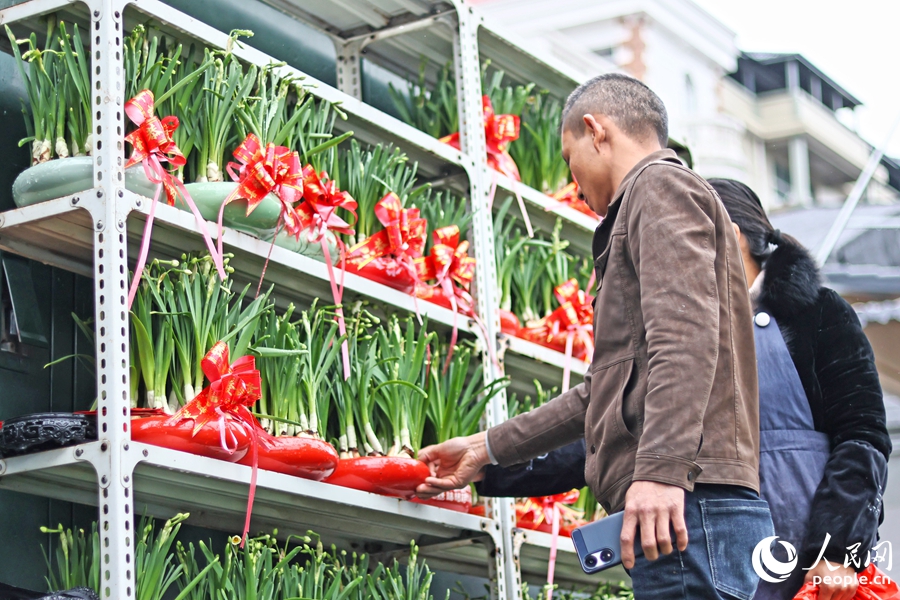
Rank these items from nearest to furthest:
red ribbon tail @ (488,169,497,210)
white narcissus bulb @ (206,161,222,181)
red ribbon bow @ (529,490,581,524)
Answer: white narcissus bulb @ (206,161,222,181)
red ribbon bow @ (529,490,581,524)
red ribbon tail @ (488,169,497,210)

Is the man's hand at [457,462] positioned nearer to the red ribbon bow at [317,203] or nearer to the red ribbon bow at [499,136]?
the red ribbon bow at [317,203]

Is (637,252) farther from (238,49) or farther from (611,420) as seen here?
(238,49)

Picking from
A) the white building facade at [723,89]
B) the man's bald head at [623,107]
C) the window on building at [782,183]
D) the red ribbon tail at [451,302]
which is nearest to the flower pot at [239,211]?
the red ribbon tail at [451,302]

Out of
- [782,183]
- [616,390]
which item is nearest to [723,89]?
[782,183]

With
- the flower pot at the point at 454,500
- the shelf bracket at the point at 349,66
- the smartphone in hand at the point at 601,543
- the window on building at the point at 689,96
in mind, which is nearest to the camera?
the smartphone in hand at the point at 601,543

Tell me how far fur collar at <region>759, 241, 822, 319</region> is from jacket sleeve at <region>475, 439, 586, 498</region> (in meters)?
0.61

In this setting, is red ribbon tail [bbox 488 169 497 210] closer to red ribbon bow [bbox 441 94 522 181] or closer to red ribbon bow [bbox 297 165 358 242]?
red ribbon bow [bbox 441 94 522 181]

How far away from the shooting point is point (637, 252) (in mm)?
1945

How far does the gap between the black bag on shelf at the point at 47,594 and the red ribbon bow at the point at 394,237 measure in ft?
3.48

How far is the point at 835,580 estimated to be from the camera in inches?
82.6

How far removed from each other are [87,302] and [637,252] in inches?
52.1

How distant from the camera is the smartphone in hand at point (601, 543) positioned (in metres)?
1.84

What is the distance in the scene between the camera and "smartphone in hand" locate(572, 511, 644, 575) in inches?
72.3

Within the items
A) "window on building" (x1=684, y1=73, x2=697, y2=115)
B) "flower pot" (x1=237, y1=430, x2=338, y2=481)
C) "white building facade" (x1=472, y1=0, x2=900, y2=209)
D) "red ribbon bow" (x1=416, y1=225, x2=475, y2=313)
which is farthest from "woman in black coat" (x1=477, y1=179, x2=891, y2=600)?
"window on building" (x1=684, y1=73, x2=697, y2=115)
